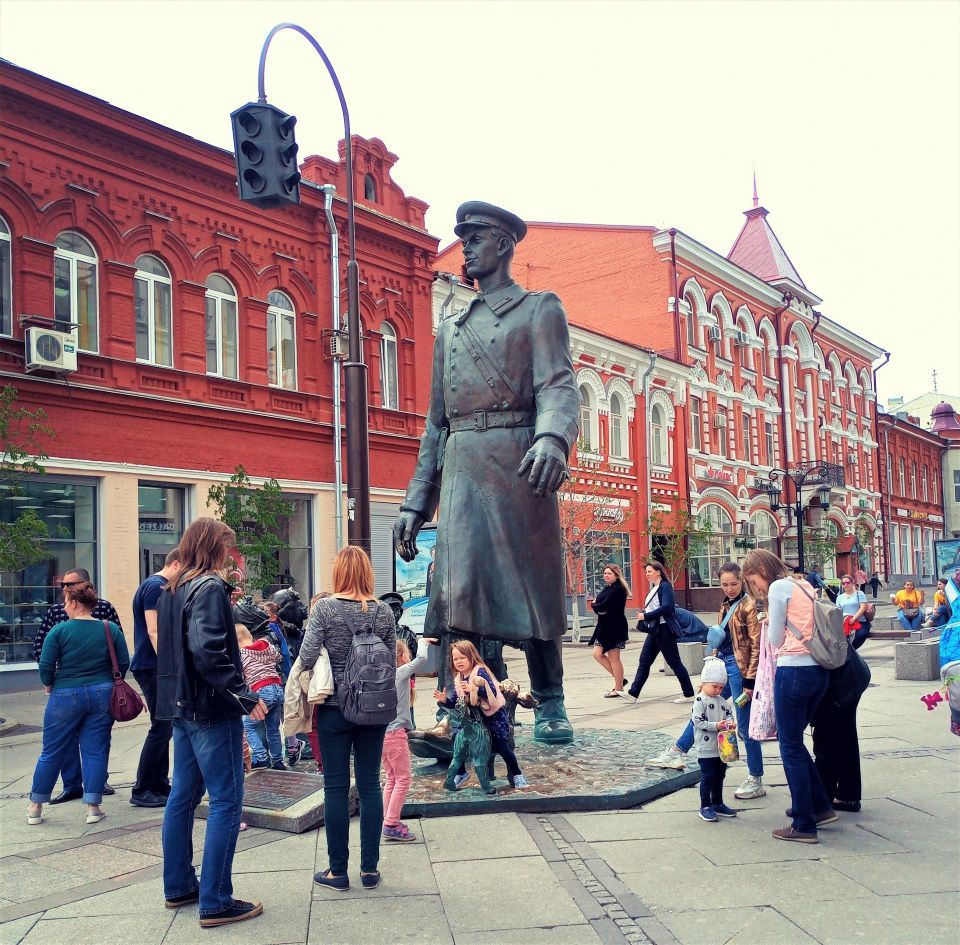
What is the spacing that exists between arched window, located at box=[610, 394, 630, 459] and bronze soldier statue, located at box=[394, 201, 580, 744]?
84.4 ft

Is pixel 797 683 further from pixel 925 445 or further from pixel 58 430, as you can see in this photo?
pixel 925 445

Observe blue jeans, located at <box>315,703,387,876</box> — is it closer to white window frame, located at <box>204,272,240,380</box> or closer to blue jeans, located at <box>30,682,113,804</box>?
blue jeans, located at <box>30,682,113,804</box>

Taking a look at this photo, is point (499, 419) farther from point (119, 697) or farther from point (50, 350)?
point (50, 350)

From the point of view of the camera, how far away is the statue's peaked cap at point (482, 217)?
6445 millimetres

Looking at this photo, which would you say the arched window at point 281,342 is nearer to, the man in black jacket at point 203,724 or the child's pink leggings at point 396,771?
the child's pink leggings at point 396,771

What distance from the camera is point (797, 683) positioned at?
17.5 feet

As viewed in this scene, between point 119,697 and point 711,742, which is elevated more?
point 119,697

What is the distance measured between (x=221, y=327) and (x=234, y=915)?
16980 mm

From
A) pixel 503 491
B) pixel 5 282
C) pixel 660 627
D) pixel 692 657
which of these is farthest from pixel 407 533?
pixel 5 282

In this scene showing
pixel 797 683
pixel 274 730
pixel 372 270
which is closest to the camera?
pixel 797 683

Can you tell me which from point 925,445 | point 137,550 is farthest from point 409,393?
point 925,445

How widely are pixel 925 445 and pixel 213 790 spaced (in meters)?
62.0

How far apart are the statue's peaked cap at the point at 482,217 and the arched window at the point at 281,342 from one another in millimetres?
14962

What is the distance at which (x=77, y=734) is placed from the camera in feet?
22.0
